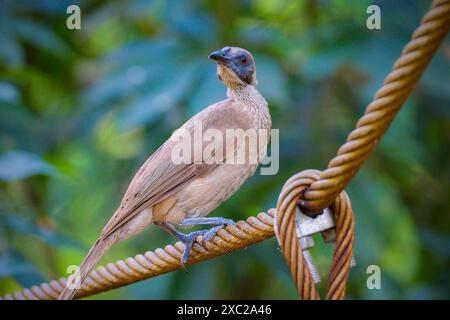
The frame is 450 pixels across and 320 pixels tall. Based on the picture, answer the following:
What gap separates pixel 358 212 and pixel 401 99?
2.94 meters

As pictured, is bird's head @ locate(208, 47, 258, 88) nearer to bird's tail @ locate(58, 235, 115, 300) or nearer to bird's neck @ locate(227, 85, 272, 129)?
bird's neck @ locate(227, 85, 272, 129)

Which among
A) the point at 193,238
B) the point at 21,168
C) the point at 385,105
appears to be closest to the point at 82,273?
the point at 193,238

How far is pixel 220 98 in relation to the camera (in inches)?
163

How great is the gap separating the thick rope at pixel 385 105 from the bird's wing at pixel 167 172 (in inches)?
43.8

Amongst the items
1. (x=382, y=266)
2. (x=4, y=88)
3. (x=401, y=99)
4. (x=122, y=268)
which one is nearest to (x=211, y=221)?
(x=122, y=268)

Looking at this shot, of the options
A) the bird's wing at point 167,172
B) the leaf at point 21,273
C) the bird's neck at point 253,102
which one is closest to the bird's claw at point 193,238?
the bird's wing at point 167,172

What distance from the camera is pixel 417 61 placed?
76.2 inches

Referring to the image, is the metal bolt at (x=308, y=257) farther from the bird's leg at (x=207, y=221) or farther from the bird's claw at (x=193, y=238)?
the bird's leg at (x=207, y=221)

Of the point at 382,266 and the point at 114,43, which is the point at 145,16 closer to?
the point at 114,43

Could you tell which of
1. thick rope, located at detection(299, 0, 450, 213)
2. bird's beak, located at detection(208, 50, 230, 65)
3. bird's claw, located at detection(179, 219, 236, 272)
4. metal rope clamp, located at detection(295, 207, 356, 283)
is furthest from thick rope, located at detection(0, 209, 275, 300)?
bird's beak, located at detection(208, 50, 230, 65)

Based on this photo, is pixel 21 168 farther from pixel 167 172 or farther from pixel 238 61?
pixel 238 61

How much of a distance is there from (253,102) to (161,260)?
1.08 m

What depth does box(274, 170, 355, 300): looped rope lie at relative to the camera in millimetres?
2033
